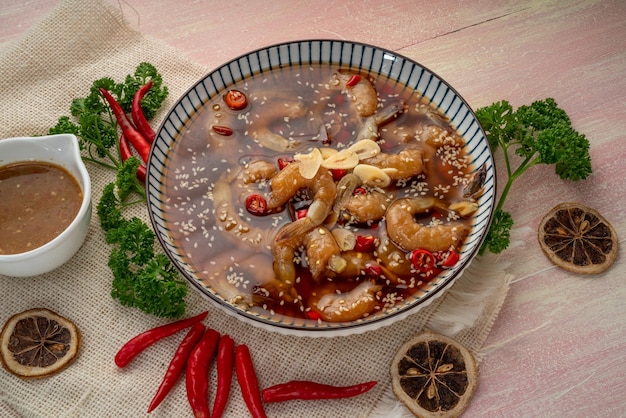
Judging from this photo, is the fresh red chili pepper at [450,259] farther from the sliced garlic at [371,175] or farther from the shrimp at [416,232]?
the sliced garlic at [371,175]

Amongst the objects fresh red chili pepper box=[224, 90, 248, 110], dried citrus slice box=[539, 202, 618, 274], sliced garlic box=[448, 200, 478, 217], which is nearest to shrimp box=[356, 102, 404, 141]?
sliced garlic box=[448, 200, 478, 217]

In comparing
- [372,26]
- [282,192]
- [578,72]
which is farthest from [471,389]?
[372,26]

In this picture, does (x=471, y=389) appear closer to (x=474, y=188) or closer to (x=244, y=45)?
(x=474, y=188)

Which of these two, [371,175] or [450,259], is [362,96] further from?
[450,259]

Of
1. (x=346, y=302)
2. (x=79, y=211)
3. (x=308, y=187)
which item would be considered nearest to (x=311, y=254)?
(x=346, y=302)

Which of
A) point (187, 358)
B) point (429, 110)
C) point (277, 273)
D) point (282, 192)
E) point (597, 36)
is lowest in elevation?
point (187, 358)

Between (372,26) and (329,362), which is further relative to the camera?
(372,26)
